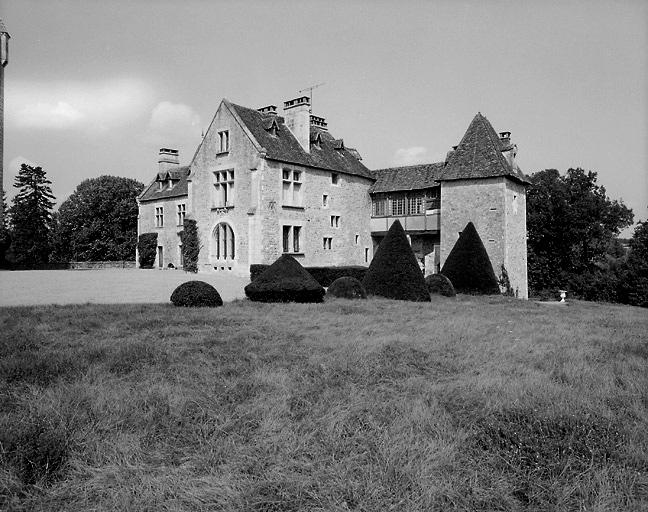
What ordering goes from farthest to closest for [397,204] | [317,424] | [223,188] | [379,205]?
[379,205] → [397,204] → [223,188] → [317,424]

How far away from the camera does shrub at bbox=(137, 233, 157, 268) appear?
129 feet

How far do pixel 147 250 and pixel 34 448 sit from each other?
36.7m

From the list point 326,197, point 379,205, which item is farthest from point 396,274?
point 379,205

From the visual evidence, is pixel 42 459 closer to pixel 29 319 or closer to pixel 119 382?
pixel 119 382

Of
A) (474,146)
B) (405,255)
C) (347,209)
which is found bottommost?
(405,255)

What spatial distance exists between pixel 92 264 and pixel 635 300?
42.5 metres

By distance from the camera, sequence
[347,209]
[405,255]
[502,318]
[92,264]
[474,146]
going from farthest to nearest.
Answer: [92,264] → [347,209] → [474,146] → [405,255] → [502,318]

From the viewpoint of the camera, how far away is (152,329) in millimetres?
9852

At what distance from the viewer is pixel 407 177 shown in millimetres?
33594

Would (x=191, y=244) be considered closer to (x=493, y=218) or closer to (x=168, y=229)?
(x=168, y=229)

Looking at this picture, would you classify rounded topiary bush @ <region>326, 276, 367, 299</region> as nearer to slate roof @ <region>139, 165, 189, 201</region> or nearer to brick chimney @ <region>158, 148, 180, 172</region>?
slate roof @ <region>139, 165, 189, 201</region>

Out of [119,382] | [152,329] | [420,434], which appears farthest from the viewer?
[152,329]

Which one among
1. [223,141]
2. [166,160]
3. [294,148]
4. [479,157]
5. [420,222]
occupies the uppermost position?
[166,160]

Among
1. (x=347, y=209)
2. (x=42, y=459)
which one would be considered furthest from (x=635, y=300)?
(x=42, y=459)
